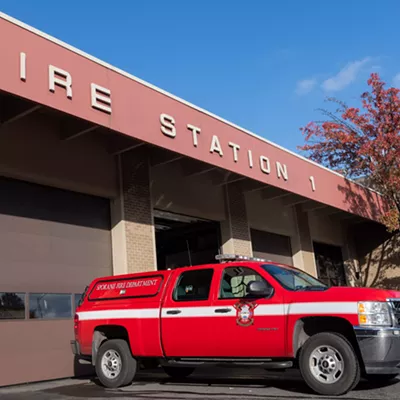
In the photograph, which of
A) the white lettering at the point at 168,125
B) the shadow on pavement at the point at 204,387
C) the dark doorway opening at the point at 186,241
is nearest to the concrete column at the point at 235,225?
the dark doorway opening at the point at 186,241

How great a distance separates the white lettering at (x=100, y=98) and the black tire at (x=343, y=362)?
5645 millimetres

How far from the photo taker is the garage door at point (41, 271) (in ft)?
32.1

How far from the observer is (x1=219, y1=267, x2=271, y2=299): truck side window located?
305 inches

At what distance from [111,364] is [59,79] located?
197 inches

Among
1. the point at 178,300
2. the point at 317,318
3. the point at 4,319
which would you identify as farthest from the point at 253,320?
the point at 4,319

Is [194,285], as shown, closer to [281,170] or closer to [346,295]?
[346,295]

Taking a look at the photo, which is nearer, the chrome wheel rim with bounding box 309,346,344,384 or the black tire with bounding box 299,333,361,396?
the black tire with bounding box 299,333,361,396

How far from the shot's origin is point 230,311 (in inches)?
293

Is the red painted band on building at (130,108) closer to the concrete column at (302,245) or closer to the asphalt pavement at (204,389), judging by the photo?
the concrete column at (302,245)

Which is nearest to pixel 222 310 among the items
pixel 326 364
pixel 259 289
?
pixel 259 289

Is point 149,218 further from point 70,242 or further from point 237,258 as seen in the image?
point 237,258

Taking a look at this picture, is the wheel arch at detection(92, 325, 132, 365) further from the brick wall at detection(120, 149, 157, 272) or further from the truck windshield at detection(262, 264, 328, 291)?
the brick wall at detection(120, 149, 157, 272)

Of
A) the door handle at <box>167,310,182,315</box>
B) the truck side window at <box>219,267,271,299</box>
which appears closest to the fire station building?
the door handle at <box>167,310,182,315</box>

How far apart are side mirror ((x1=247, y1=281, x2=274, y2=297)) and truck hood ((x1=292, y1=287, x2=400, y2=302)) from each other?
37cm
